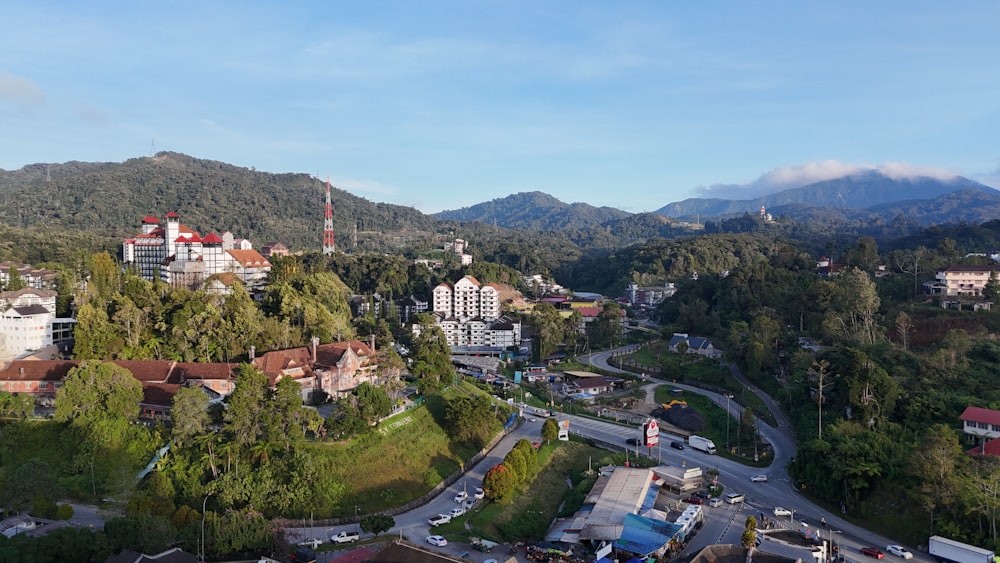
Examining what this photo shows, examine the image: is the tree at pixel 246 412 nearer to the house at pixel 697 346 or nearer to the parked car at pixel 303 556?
the parked car at pixel 303 556

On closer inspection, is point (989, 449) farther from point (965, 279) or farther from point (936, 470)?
point (965, 279)

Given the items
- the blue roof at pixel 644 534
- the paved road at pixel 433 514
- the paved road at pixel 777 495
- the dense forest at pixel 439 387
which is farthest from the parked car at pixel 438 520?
the paved road at pixel 777 495

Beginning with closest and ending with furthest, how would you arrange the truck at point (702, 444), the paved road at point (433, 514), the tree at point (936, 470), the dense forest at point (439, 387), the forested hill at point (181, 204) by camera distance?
the paved road at point (433, 514) < the tree at point (936, 470) < the dense forest at point (439, 387) < the truck at point (702, 444) < the forested hill at point (181, 204)

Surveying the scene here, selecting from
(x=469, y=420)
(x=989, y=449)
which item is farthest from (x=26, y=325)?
(x=989, y=449)

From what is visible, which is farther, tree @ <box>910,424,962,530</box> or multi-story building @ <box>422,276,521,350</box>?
multi-story building @ <box>422,276,521,350</box>

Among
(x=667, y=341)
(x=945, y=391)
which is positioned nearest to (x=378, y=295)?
(x=667, y=341)

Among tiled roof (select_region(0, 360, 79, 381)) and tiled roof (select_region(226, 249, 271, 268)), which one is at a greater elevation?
tiled roof (select_region(226, 249, 271, 268))

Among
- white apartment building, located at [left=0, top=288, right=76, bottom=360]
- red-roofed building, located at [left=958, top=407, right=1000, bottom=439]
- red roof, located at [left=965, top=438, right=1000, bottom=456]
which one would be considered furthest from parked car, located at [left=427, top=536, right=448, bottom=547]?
white apartment building, located at [left=0, top=288, right=76, bottom=360]

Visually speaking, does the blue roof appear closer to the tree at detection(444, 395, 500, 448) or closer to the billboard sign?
the billboard sign
